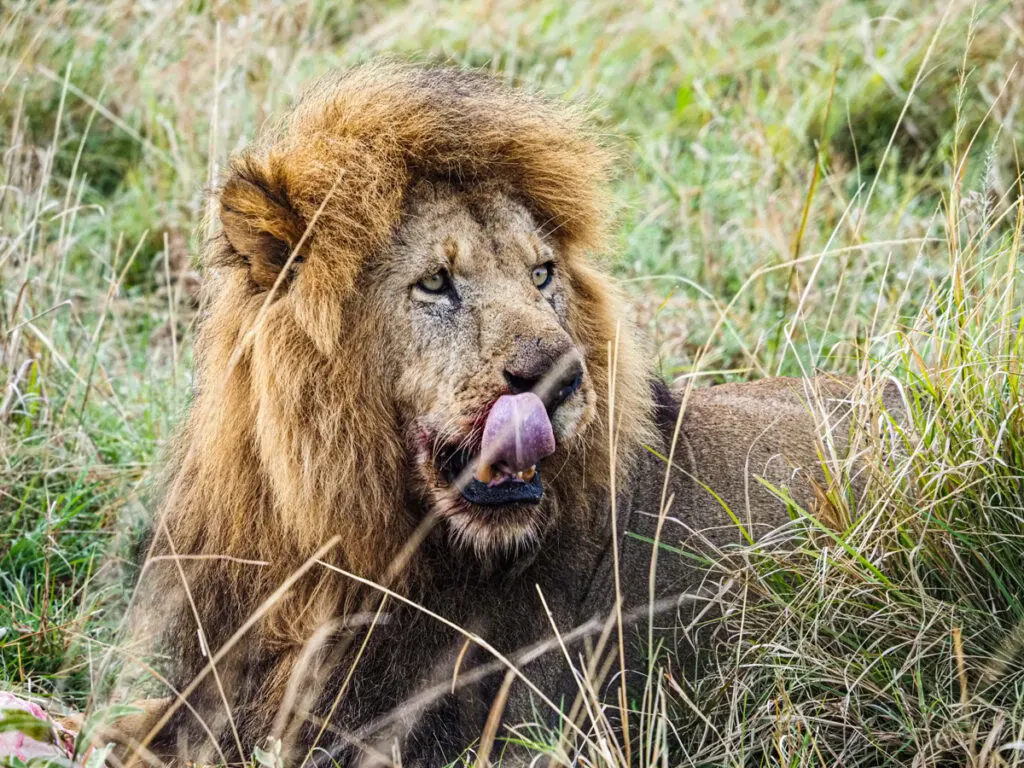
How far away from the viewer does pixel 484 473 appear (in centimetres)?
282

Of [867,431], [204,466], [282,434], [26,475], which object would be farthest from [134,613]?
[867,431]

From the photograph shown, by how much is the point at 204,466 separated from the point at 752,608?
140 centimetres

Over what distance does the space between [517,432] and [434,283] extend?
48 centimetres

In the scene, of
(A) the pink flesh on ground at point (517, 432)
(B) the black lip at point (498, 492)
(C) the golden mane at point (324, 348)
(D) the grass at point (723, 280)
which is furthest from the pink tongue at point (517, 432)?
(D) the grass at point (723, 280)

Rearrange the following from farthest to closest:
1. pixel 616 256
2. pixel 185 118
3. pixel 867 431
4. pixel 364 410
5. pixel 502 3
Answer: pixel 502 3, pixel 185 118, pixel 616 256, pixel 867 431, pixel 364 410

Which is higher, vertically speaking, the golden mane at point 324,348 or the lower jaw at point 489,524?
the golden mane at point 324,348

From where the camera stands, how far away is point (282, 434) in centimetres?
296

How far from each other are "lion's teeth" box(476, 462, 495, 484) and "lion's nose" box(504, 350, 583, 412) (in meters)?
0.17

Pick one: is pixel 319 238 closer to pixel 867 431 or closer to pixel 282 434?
pixel 282 434

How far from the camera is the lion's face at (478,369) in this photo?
9.08 feet

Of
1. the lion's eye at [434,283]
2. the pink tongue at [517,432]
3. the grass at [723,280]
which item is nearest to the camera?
the pink tongue at [517,432]

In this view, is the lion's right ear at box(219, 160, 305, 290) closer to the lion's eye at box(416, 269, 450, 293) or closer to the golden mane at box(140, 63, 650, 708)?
the golden mane at box(140, 63, 650, 708)

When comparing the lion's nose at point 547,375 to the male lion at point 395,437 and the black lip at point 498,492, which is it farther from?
the black lip at point 498,492

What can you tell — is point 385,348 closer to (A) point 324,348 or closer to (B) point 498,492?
(A) point 324,348
